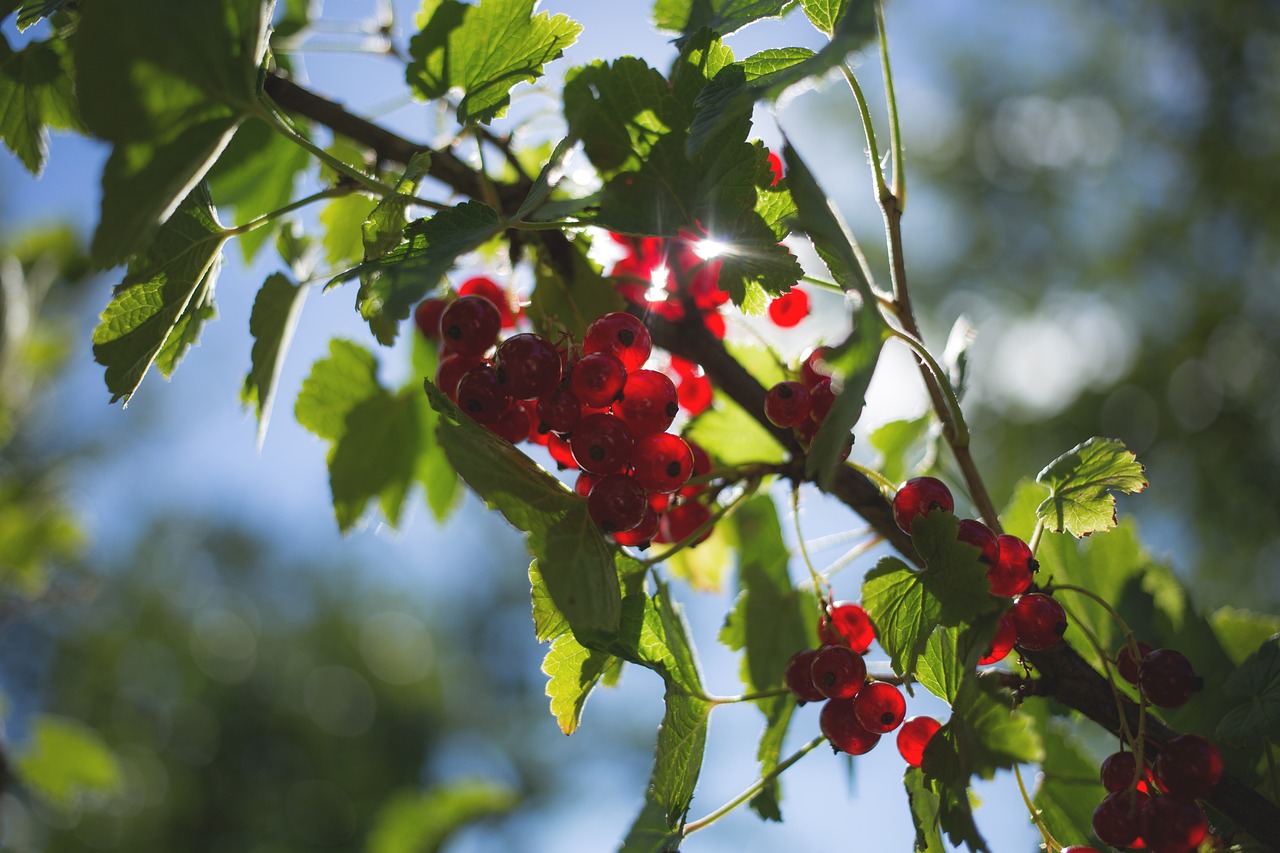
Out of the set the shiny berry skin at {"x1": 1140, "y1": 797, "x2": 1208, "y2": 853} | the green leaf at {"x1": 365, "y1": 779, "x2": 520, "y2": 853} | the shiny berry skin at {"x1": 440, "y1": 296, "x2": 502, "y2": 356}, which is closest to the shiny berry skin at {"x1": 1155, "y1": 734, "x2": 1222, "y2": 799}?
the shiny berry skin at {"x1": 1140, "y1": 797, "x2": 1208, "y2": 853}

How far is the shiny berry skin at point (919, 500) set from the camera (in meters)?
0.88

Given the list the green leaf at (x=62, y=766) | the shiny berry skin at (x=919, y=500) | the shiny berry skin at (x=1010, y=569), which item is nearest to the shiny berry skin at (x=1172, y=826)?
the shiny berry skin at (x=1010, y=569)

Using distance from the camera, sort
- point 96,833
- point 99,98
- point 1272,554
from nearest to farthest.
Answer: point 99,98 → point 1272,554 → point 96,833

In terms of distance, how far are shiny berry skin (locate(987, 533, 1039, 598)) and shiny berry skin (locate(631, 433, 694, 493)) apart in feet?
1.14

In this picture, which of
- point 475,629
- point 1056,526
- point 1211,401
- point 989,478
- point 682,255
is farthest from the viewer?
point 475,629

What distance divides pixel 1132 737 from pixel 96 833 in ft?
42.8

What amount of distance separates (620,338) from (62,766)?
2.75 meters

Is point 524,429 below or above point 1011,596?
above

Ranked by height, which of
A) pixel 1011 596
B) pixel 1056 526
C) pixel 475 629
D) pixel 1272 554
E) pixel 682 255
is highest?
pixel 475 629

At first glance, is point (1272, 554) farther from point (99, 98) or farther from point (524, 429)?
point (99, 98)

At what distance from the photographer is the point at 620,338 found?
0.93 meters

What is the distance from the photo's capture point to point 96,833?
10.3 m

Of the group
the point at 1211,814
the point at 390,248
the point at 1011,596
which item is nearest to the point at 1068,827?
the point at 1211,814

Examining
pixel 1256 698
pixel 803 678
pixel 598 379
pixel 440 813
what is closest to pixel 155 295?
pixel 598 379
